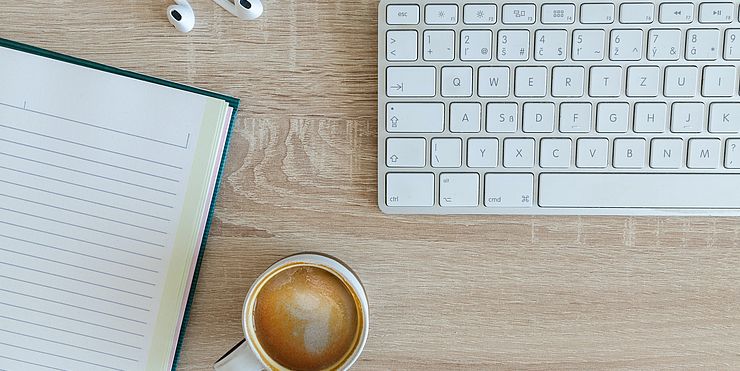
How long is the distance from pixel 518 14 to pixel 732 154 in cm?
22

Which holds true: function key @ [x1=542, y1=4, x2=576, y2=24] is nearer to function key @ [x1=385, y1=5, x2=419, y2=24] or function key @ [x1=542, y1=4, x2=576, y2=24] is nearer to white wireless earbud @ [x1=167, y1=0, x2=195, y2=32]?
function key @ [x1=385, y1=5, x2=419, y2=24]

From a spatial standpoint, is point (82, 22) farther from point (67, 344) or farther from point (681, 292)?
point (681, 292)

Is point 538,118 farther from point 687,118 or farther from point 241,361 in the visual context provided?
point 241,361

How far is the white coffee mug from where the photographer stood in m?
0.58

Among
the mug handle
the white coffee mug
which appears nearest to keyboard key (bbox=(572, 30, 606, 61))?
the white coffee mug

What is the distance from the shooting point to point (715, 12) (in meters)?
0.57

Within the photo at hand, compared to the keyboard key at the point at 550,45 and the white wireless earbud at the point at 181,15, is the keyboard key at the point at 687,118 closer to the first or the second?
the keyboard key at the point at 550,45

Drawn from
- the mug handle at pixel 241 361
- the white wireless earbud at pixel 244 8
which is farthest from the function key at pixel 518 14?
the mug handle at pixel 241 361

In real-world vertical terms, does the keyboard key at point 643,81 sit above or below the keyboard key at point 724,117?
above

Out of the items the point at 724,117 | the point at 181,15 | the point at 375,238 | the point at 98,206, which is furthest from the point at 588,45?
the point at 98,206

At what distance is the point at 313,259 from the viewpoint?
58 cm

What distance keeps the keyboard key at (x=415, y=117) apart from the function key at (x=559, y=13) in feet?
0.37

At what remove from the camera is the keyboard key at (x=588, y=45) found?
57 cm

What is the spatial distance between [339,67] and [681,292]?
37 centimetres
